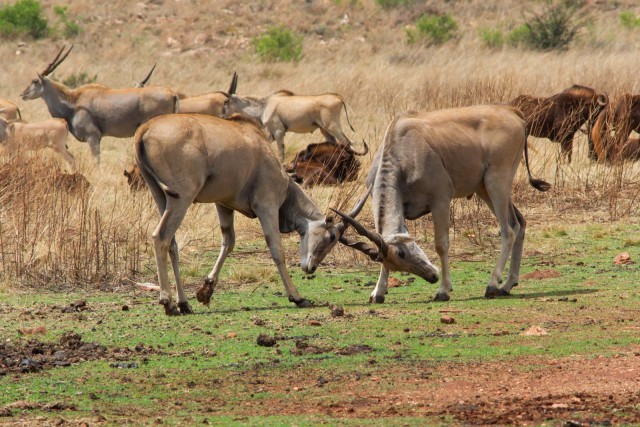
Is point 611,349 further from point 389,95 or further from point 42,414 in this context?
A: point 389,95

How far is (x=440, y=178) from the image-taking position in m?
10.6

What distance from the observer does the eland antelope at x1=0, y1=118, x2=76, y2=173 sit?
1931cm

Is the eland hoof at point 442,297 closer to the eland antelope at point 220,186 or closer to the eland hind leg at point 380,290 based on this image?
the eland hind leg at point 380,290

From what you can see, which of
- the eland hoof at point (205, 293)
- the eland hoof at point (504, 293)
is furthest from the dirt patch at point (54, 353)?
the eland hoof at point (504, 293)

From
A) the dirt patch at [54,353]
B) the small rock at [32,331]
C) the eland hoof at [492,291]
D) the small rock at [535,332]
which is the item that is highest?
the dirt patch at [54,353]

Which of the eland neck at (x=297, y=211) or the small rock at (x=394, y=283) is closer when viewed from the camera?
the eland neck at (x=297, y=211)

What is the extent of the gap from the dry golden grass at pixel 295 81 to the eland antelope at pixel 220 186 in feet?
6.06

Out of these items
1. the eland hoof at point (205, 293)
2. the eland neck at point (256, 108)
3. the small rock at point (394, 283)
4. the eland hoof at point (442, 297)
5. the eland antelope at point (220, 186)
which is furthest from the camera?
the eland neck at point (256, 108)

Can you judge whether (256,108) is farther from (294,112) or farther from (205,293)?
(205,293)

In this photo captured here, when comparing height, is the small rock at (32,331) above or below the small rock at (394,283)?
above

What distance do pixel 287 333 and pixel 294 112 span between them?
567 inches

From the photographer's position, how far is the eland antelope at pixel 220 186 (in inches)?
380

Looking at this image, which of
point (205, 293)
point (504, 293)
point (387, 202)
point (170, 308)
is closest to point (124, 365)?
point (170, 308)

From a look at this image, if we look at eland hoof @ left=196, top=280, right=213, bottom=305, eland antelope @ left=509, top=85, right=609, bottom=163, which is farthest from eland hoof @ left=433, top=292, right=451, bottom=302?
eland antelope @ left=509, top=85, right=609, bottom=163
